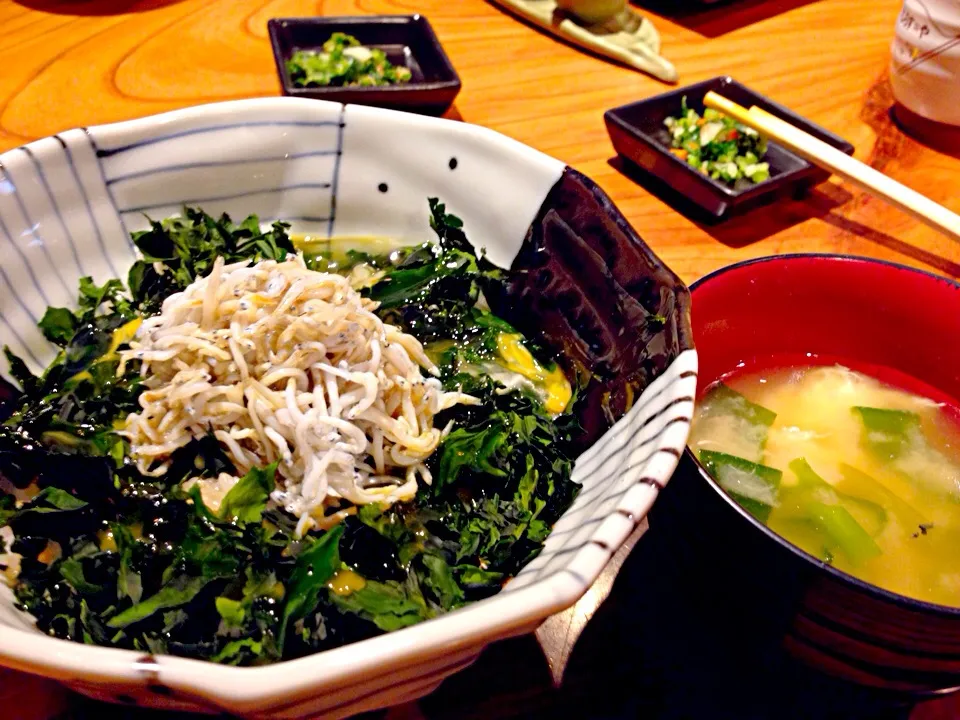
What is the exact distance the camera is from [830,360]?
1453 millimetres

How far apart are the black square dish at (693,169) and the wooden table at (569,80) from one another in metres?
0.06

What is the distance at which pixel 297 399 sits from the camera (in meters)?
1.14

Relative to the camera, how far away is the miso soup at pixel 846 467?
1.13 meters

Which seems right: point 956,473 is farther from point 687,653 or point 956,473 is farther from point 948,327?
point 687,653

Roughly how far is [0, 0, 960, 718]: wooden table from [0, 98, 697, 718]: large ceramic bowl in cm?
65

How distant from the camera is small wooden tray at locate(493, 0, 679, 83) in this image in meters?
2.64

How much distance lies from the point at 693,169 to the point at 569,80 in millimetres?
766

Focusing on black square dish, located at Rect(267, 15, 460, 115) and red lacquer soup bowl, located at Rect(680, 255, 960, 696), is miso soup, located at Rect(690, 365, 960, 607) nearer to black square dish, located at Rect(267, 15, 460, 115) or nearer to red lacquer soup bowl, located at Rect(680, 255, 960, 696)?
red lacquer soup bowl, located at Rect(680, 255, 960, 696)

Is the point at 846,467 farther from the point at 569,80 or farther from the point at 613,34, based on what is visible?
the point at 613,34

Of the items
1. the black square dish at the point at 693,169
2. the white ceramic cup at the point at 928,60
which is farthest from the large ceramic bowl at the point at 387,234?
the white ceramic cup at the point at 928,60

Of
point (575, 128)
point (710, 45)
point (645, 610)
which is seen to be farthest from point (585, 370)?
point (710, 45)

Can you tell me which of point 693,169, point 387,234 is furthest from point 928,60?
point 387,234

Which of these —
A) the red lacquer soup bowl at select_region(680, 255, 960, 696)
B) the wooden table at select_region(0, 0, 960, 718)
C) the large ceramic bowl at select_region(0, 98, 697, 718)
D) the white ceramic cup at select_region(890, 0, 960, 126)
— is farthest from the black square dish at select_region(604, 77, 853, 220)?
the large ceramic bowl at select_region(0, 98, 697, 718)

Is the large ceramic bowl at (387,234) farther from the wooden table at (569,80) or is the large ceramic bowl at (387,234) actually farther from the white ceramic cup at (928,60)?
the white ceramic cup at (928,60)
